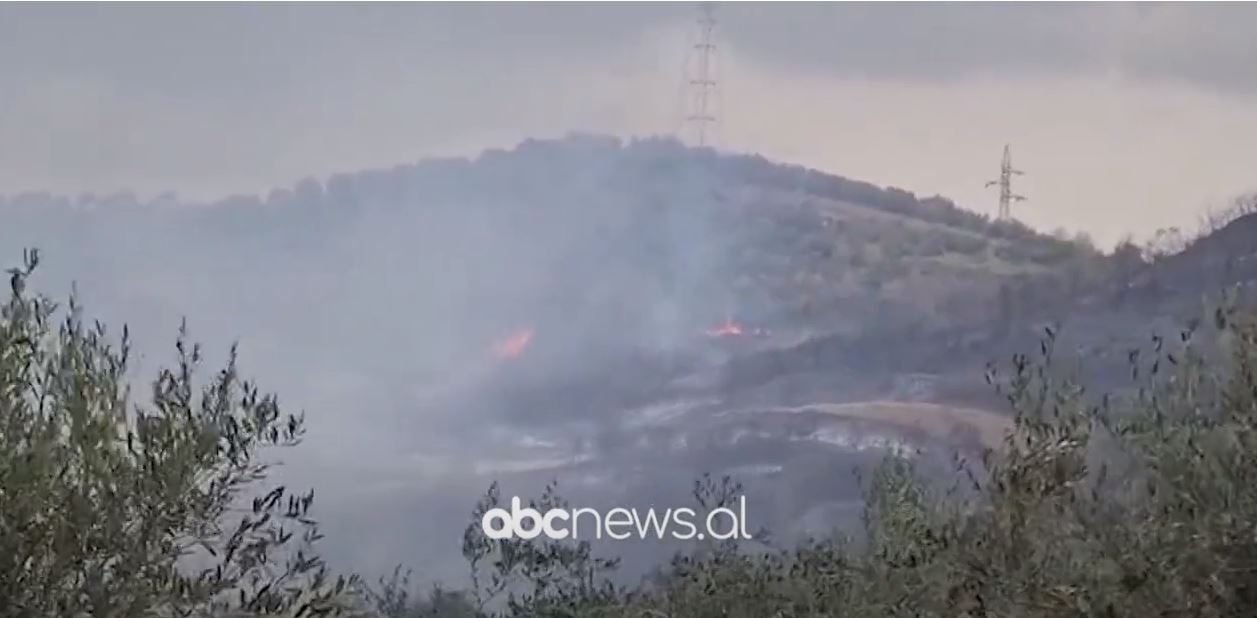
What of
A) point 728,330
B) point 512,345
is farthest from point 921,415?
point 512,345

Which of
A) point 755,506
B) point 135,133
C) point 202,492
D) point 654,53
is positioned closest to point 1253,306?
point 755,506

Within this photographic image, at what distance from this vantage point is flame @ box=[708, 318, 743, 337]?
631 centimetres

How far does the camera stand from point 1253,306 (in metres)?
5.57

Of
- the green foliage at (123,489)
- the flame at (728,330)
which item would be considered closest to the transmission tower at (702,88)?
the flame at (728,330)

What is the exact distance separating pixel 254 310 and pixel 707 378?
4.97 feet

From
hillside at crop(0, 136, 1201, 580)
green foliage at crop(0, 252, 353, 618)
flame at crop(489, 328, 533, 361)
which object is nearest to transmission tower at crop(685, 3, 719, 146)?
hillside at crop(0, 136, 1201, 580)

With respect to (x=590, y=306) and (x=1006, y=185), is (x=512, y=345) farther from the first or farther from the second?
(x=1006, y=185)

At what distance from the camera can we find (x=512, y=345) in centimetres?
628

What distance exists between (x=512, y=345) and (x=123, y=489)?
5.75 ft

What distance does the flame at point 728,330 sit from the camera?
6312mm

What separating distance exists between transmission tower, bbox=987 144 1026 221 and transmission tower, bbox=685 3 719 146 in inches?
38.7

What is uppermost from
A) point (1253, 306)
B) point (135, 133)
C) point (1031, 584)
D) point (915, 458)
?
point (135, 133)

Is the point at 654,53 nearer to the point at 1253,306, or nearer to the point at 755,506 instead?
the point at 755,506

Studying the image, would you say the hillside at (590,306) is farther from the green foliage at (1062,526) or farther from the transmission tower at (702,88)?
the green foliage at (1062,526)
